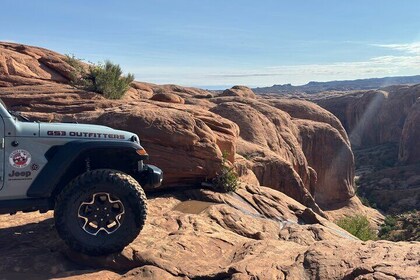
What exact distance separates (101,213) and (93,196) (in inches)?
11.5

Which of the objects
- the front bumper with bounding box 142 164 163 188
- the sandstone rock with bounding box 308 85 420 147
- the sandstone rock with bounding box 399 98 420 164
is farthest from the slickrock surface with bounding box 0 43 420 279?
the sandstone rock with bounding box 308 85 420 147

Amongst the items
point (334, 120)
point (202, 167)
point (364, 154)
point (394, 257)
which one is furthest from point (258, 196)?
point (364, 154)

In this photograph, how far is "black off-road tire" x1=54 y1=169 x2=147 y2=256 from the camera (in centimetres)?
576

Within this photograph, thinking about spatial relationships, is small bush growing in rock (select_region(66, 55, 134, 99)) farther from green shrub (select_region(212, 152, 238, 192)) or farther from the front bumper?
the front bumper

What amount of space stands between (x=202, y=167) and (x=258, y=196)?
80.5 inches

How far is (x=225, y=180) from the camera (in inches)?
446

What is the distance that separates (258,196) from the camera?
39.3 ft

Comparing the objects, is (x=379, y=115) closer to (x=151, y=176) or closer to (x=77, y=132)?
(x=151, y=176)

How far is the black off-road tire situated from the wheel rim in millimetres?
43

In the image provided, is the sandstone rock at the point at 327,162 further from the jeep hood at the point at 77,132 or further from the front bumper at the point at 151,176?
the jeep hood at the point at 77,132

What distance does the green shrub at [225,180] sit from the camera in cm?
1130

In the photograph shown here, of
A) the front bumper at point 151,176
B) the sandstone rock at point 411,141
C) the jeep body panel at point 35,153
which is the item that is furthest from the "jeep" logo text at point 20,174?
the sandstone rock at point 411,141

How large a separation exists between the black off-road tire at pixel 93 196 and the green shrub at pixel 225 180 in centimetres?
536

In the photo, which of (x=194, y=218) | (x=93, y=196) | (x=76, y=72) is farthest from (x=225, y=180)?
(x=76, y=72)
